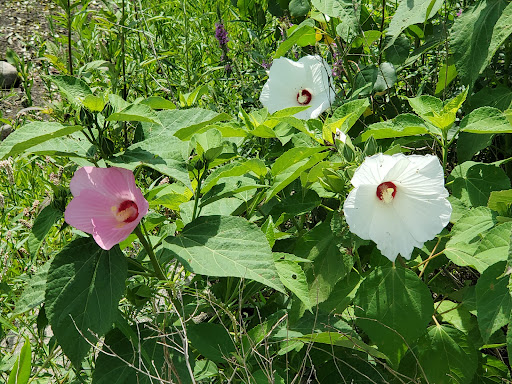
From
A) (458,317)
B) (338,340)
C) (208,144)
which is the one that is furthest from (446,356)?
(208,144)

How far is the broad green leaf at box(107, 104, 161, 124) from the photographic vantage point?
1.21m

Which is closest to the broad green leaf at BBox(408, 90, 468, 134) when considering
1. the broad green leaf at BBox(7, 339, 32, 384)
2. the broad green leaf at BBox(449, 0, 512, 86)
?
the broad green leaf at BBox(449, 0, 512, 86)

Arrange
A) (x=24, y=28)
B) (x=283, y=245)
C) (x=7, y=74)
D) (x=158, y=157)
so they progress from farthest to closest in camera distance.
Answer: (x=24, y=28) < (x=7, y=74) < (x=283, y=245) < (x=158, y=157)

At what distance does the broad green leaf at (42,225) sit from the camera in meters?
1.40

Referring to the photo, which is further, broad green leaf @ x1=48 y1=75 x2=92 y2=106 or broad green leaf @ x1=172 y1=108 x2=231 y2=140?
broad green leaf @ x1=172 y1=108 x2=231 y2=140

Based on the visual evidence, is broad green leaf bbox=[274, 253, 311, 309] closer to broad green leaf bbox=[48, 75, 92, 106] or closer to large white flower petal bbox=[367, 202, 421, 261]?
large white flower petal bbox=[367, 202, 421, 261]

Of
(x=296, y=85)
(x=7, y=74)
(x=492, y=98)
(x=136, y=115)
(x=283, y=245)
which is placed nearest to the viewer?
(x=136, y=115)

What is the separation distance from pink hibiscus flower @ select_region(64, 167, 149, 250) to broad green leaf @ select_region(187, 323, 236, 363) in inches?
12.0

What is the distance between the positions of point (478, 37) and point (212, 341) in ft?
3.39

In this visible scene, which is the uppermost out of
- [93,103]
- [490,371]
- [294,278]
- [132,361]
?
[93,103]

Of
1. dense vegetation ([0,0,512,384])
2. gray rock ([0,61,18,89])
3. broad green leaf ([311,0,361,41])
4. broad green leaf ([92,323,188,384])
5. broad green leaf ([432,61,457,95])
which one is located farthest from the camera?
gray rock ([0,61,18,89])

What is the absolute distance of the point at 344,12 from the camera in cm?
183

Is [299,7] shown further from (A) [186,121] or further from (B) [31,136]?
(B) [31,136]

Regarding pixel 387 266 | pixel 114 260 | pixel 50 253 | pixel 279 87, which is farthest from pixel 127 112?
pixel 50 253
